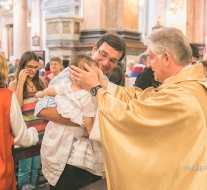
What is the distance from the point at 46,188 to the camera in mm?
3572

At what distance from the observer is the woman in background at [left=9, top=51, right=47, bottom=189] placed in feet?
11.6

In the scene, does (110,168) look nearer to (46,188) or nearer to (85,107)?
(85,107)

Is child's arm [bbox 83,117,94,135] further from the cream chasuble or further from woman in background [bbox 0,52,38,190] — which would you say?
Result: woman in background [bbox 0,52,38,190]

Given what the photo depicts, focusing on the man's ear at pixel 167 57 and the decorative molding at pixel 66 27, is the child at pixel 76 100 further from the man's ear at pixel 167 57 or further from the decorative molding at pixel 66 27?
the decorative molding at pixel 66 27

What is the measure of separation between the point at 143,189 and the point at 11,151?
90 cm

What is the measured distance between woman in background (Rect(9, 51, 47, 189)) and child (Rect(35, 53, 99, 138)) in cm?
150

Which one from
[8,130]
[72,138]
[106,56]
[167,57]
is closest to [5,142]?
[8,130]

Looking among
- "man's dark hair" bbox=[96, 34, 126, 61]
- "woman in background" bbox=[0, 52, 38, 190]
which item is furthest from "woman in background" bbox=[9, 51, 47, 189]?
"man's dark hair" bbox=[96, 34, 126, 61]

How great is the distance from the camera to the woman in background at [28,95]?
3529mm

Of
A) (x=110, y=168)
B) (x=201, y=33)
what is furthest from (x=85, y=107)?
(x=201, y=33)

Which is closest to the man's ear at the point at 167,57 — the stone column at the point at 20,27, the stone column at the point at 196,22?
the stone column at the point at 20,27

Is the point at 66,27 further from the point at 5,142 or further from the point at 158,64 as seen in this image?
the point at 158,64

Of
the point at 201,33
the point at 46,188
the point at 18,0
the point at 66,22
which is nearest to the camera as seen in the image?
the point at 46,188

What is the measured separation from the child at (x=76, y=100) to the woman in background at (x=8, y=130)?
0.81 ft
